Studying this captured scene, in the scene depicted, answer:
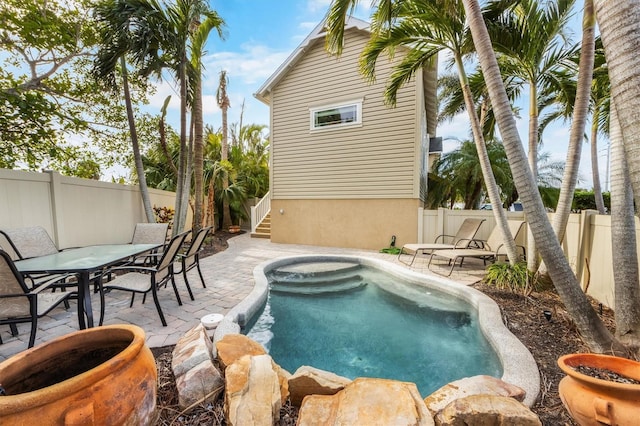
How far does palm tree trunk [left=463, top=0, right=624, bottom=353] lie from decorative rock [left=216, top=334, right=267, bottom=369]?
293 centimetres

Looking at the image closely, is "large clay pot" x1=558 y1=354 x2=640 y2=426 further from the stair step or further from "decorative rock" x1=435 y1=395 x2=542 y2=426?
the stair step

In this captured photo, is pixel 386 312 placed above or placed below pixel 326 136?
below

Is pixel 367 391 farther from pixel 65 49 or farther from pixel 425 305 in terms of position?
pixel 65 49

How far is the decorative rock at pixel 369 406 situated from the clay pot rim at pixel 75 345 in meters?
1.02

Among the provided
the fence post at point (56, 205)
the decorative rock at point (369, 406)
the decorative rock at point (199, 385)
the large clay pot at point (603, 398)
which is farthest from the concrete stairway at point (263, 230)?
the large clay pot at point (603, 398)

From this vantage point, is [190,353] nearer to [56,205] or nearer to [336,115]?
[56,205]

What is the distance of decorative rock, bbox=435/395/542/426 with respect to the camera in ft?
4.67

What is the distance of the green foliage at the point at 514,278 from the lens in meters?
4.13

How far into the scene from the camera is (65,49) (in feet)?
23.0

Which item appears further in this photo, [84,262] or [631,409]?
[84,262]

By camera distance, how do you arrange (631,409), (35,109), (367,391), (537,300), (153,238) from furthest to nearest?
(35,109) < (153,238) < (537,300) < (367,391) < (631,409)

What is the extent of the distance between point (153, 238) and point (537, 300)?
20.8 feet

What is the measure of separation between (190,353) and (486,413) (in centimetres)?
200

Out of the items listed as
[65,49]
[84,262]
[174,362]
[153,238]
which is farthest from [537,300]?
[65,49]
